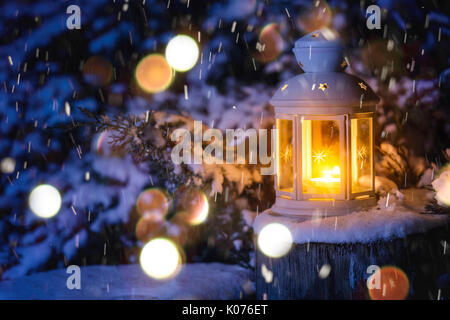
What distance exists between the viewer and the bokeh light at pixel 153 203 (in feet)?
22.3

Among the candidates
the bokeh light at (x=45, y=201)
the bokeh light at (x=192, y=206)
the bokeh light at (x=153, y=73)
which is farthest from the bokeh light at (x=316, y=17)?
the bokeh light at (x=45, y=201)

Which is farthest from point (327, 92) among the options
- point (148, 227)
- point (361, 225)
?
point (148, 227)

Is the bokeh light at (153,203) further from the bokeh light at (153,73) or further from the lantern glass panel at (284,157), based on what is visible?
the lantern glass panel at (284,157)

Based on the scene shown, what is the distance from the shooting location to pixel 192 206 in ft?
21.6

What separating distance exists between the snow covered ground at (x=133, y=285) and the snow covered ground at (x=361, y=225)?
88 centimetres

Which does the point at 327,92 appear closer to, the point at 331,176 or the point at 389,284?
the point at 331,176

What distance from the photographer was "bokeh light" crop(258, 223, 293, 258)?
4.94 meters

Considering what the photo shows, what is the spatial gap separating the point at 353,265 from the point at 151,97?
9.37 feet

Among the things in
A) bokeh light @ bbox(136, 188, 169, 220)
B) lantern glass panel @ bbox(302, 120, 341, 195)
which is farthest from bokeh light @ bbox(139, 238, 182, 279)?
lantern glass panel @ bbox(302, 120, 341, 195)

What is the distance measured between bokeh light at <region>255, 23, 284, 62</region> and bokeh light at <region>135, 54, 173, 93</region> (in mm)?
915

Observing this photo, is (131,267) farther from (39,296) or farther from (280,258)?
(280,258)

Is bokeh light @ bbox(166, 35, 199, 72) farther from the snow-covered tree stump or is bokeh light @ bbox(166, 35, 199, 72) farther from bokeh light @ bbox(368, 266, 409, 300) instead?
bokeh light @ bbox(368, 266, 409, 300)

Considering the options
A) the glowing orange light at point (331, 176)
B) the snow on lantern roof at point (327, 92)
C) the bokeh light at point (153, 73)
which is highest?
the bokeh light at point (153, 73)

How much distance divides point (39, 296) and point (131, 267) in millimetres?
1062
